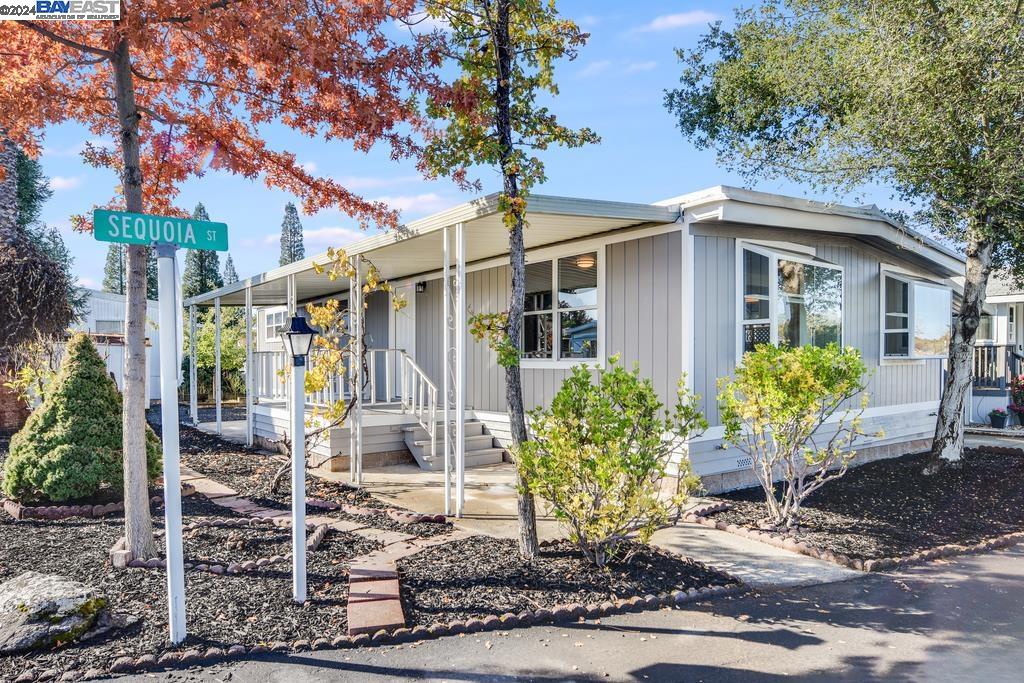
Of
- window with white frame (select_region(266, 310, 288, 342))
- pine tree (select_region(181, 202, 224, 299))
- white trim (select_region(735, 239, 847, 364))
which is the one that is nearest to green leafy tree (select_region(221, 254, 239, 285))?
pine tree (select_region(181, 202, 224, 299))

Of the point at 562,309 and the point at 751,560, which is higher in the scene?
the point at 562,309

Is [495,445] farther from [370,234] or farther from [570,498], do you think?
[570,498]

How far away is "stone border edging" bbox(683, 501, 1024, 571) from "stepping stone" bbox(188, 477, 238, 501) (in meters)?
4.41

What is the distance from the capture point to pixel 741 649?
11.4ft

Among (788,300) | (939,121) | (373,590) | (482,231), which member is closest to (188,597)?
(373,590)

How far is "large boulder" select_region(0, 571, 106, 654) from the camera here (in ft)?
Answer: 10.8

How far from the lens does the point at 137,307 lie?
425cm

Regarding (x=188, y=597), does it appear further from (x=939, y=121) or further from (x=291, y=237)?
(x=291, y=237)

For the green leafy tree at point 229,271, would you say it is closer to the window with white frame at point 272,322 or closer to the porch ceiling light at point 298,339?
the window with white frame at point 272,322

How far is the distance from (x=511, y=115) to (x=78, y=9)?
3.08 m

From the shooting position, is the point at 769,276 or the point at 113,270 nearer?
the point at 769,276

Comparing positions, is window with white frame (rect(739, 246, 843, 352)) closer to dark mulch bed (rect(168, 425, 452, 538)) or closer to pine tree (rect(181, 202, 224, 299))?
dark mulch bed (rect(168, 425, 452, 538))

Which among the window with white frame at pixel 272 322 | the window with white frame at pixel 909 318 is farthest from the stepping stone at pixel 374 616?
the window with white frame at pixel 272 322

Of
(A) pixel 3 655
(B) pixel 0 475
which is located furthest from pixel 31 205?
(A) pixel 3 655
